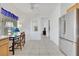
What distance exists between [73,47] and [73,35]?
0.38 meters

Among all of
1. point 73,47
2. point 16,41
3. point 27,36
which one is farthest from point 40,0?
point 27,36

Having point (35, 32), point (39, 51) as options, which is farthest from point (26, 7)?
point (35, 32)

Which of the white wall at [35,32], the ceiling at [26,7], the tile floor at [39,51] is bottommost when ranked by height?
the tile floor at [39,51]

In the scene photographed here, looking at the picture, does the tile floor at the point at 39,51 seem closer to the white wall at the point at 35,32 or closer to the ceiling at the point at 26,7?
the ceiling at the point at 26,7

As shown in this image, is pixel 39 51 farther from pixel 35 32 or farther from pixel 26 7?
pixel 35 32

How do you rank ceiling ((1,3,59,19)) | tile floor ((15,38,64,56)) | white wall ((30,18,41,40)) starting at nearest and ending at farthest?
1. tile floor ((15,38,64,56))
2. ceiling ((1,3,59,19))
3. white wall ((30,18,41,40))

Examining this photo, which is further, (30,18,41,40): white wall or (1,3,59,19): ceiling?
(30,18,41,40): white wall

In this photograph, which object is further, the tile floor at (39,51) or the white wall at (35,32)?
the white wall at (35,32)

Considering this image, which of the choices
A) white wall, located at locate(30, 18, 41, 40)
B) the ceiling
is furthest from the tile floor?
white wall, located at locate(30, 18, 41, 40)

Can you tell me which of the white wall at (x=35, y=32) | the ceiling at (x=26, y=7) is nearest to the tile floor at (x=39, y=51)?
the ceiling at (x=26, y=7)

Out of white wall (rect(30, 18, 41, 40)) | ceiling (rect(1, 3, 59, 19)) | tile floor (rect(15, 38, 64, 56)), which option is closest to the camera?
tile floor (rect(15, 38, 64, 56))

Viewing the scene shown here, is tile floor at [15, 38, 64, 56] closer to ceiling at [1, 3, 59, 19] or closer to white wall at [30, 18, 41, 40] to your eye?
ceiling at [1, 3, 59, 19]

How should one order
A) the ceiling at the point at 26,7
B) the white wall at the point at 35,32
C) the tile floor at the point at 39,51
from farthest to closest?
the white wall at the point at 35,32
the ceiling at the point at 26,7
the tile floor at the point at 39,51

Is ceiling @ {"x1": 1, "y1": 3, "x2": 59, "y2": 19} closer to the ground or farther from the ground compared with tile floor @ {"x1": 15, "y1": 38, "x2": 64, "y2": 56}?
farther from the ground
